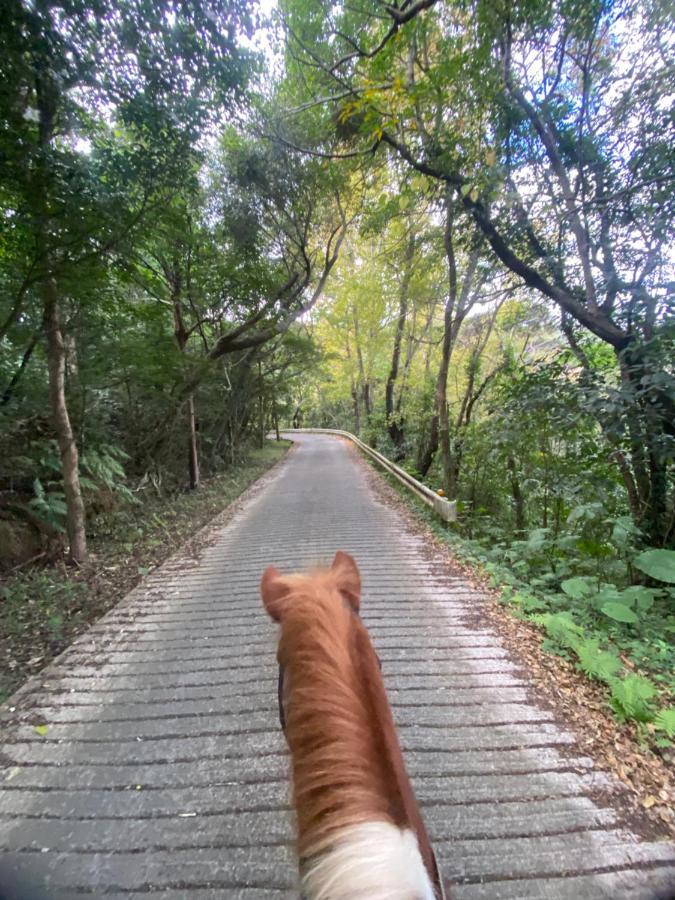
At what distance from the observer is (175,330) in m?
9.85

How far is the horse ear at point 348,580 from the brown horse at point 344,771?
23cm

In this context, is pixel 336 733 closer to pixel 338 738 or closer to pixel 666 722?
pixel 338 738

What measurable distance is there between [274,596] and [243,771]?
4.82ft

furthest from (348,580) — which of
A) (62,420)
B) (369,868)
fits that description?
(62,420)

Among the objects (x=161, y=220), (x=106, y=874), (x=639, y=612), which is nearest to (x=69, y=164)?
(x=161, y=220)

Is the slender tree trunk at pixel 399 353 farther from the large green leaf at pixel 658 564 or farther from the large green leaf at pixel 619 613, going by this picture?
the large green leaf at pixel 619 613

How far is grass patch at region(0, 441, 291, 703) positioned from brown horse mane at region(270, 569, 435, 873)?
3.22 metres

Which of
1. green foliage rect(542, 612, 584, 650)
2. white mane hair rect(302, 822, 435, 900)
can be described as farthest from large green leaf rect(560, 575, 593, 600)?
white mane hair rect(302, 822, 435, 900)

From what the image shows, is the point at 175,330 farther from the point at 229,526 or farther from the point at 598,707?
the point at 598,707

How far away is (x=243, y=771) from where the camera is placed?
88.2 inches

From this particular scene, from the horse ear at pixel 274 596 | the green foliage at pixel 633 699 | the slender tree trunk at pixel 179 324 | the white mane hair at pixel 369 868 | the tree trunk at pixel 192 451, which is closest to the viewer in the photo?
the white mane hair at pixel 369 868

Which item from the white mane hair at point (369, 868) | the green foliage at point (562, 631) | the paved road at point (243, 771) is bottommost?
the paved road at point (243, 771)

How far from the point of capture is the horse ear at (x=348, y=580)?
154 cm

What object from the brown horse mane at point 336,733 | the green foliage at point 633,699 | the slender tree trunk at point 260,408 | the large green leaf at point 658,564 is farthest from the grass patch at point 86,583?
the slender tree trunk at point 260,408
